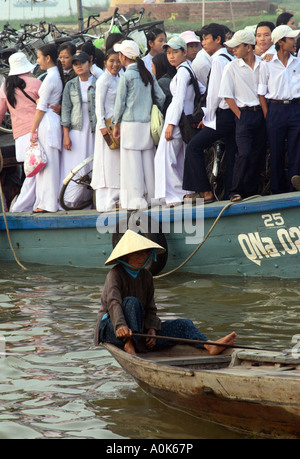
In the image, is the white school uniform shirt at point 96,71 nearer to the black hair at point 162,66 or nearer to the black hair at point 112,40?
the black hair at point 112,40

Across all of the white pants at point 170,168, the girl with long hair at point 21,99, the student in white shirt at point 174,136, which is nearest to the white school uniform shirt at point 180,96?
the student in white shirt at point 174,136

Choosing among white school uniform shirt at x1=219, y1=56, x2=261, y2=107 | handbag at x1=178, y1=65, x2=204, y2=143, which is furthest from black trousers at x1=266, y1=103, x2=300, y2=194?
handbag at x1=178, y1=65, x2=204, y2=143

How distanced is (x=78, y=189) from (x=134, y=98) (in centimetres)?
156

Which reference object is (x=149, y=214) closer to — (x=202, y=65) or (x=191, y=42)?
(x=202, y=65)

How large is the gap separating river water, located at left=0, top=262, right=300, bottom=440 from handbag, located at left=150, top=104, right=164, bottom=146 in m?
1.67

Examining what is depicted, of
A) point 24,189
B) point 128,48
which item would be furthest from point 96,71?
point 24,189

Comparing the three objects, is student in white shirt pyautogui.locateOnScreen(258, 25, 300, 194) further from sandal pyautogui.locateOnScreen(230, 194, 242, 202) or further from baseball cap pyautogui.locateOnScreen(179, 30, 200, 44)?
baseball cap pyautogui.locateOnScreen(179, 30, 200, 44)

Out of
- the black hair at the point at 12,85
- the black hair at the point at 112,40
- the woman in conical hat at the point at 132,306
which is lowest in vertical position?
the woman in conical hat at the point at 132,306

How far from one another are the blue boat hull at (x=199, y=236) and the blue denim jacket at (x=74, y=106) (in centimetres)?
108

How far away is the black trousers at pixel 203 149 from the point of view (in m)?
8.53

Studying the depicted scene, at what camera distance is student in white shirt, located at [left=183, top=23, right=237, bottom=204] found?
27.8ft

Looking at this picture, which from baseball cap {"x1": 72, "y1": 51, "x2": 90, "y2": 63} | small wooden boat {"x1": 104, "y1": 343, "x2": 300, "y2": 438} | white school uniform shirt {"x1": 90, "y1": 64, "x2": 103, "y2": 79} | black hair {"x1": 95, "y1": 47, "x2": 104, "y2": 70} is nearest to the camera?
small wooden boat {"x1": 104, "y1": 343, "x2": 300, "y2": 438}

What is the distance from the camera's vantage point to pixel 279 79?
8.13 metres
